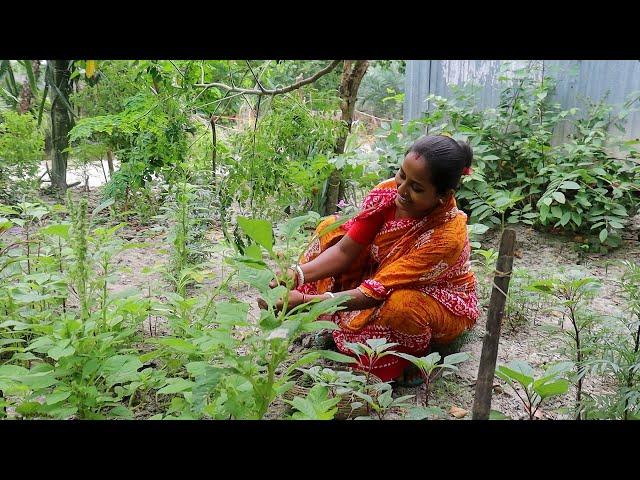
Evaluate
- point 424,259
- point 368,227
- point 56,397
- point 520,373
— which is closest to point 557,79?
point 368,227

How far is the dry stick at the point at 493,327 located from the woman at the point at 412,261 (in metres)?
0.93

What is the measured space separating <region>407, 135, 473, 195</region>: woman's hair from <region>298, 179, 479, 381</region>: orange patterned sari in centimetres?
15

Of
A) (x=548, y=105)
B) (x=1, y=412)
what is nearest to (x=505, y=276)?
(x=1, y=412)

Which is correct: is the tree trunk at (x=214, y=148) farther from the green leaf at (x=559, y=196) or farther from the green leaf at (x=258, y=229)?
the green leaf at (x=559, y=196)

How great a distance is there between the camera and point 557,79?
15.8 feet

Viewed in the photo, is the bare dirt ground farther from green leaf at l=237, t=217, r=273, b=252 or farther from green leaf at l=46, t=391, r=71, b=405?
green leaf at l=237, t=217, r=273, b=252

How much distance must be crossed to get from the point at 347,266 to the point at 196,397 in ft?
4.80

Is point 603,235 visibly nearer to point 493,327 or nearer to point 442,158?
point 442,158

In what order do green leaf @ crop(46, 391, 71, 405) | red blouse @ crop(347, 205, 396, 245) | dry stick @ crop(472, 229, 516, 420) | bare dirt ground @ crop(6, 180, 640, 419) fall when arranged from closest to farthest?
dry stick @ crop(472, 229, 516, 420), green leaf @ crop(46, 391, 71, 405), bare dirt ground @ crop(6, 180, 640, 419), red blouse @ crop(347, 205, 396, 245)

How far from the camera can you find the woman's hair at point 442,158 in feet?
7.06

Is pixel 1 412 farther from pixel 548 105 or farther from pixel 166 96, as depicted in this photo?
pixel 548 105

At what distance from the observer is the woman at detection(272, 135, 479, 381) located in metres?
2.21

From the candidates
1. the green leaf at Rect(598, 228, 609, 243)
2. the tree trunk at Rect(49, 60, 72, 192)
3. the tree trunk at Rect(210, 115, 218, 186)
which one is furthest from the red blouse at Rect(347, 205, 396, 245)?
the tree trunk at Rect(49, 60, 72, 192)
